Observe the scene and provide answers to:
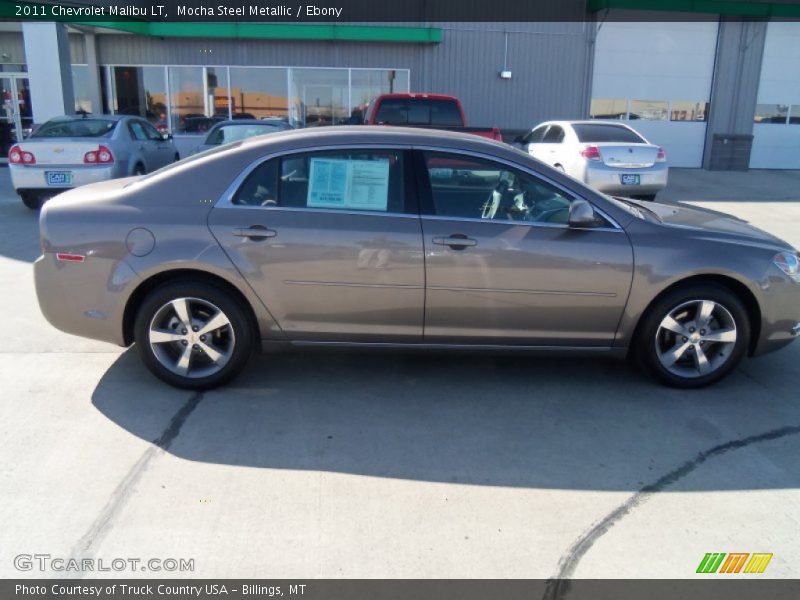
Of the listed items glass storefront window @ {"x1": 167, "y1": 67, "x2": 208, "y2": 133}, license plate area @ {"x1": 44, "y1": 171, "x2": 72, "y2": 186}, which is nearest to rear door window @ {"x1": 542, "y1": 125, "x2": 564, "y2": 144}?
license plate area @ {"x1": 44, "y1": 171, "x2": 72, "y2": 186}

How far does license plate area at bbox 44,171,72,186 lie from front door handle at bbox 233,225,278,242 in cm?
724

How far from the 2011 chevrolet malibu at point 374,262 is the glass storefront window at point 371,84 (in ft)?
50.0

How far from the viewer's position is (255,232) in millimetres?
4012

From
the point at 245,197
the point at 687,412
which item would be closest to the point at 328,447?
the point at 245,197

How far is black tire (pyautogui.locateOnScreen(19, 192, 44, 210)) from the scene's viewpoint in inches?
408

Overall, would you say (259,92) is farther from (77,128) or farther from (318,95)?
(77,128)

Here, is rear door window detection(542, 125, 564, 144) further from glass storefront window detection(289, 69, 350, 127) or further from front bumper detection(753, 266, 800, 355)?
front bumper detection(753, 266, 800, 355)

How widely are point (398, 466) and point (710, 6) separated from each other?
62.7 ft

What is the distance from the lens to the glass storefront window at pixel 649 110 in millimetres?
19578

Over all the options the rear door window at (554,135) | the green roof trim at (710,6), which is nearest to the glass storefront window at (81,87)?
the rear door window at (554,135)

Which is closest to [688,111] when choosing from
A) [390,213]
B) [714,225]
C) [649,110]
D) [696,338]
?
[649,110]

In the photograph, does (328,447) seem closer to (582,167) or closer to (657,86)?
(582,167)

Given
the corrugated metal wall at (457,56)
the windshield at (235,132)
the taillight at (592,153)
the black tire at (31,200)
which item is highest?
the corrugated metal wall at (457,56)

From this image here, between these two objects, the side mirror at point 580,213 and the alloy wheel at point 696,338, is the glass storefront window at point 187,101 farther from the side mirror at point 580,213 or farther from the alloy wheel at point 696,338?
the alloy wheel at point 696,338
